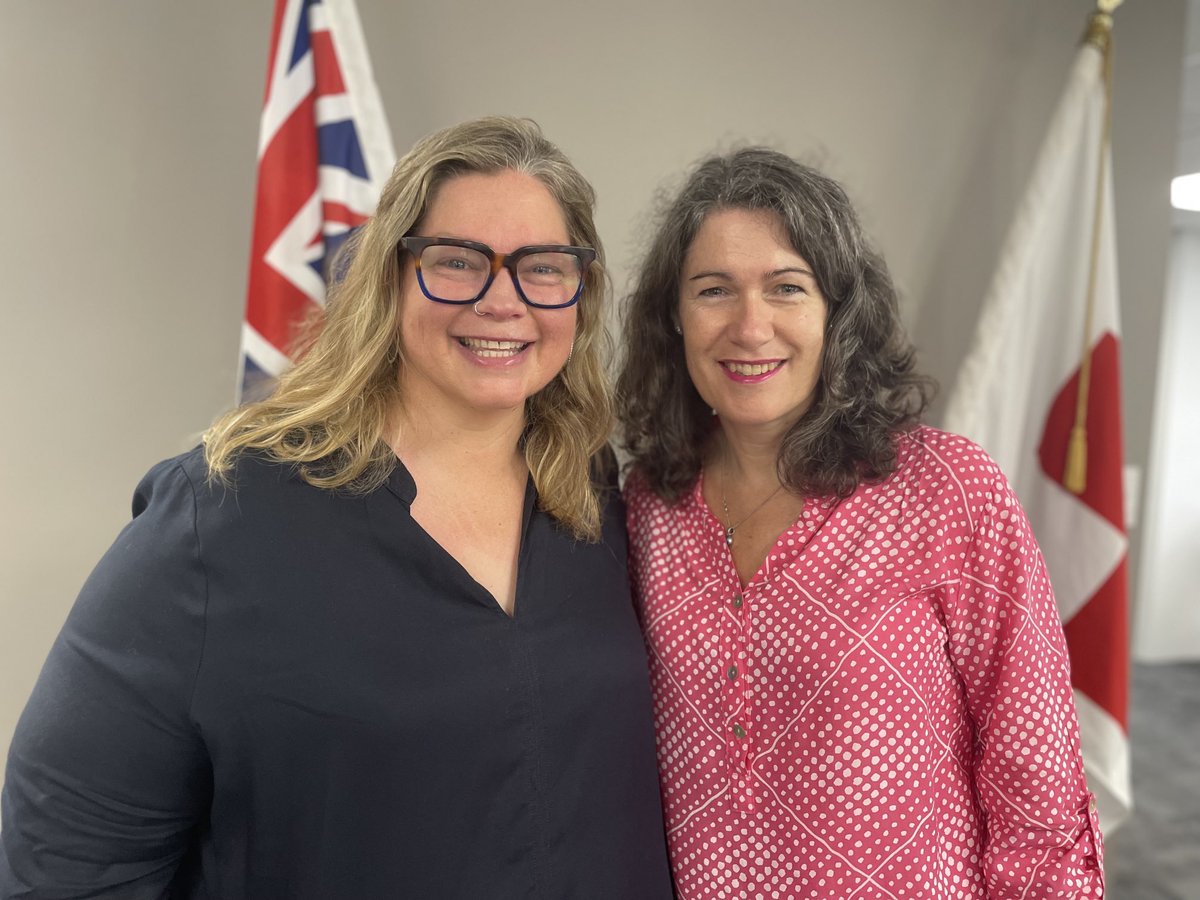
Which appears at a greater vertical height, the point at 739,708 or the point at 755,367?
the point at 755,367

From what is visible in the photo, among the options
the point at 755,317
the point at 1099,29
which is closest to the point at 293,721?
the point at 755,317

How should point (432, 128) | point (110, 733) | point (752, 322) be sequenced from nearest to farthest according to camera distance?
point (110, 733), point (752, 322), point (432, 128)

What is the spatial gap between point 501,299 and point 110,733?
2.14ft

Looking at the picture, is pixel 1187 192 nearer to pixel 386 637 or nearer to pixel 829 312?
pixel 829 312

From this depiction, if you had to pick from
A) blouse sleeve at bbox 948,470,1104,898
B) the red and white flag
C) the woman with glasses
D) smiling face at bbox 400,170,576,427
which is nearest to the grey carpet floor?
the red and white flag

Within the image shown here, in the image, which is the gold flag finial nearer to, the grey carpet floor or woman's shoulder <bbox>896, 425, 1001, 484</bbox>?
woman's shoulder <bbox>896, 425, 1001, 484</bbox>

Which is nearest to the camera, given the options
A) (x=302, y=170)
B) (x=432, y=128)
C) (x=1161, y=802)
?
(x=302, y=170)

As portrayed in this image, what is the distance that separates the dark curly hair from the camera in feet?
4.08

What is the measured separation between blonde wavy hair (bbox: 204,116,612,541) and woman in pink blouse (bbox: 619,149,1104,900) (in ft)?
0.68

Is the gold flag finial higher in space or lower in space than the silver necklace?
higher

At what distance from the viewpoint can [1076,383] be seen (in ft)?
6.97

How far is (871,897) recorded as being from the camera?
1.15 m

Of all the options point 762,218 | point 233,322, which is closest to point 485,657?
point 762,218

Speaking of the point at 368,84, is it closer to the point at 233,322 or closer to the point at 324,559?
the point at 233,322
